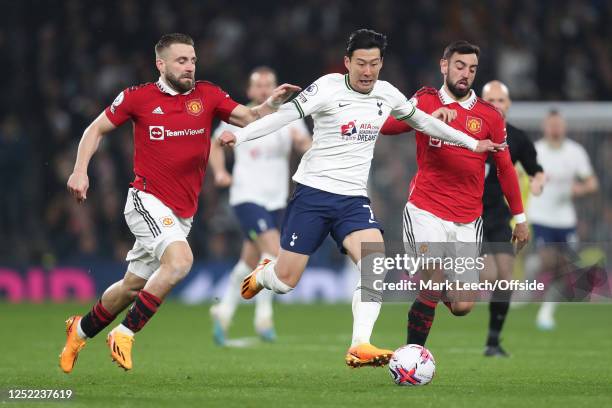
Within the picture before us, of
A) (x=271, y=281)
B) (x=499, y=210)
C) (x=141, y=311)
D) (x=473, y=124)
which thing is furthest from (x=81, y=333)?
(x=499, y=210)

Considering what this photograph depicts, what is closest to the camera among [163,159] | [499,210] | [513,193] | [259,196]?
[163,159]

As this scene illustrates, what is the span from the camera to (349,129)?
9266 millimetres

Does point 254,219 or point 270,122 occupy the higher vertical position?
point 270,122

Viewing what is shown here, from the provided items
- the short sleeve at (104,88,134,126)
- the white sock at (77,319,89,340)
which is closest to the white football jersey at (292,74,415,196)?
the short sleeve at (104,88,134,126)

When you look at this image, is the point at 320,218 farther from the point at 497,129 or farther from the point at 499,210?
the point at 499,210

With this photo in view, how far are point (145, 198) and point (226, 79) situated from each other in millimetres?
11323

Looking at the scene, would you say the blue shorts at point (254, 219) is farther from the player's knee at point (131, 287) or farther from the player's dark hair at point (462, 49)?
the player's dark hair at point (462, 49)

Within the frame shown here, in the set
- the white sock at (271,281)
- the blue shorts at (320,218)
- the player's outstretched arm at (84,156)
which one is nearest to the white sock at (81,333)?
the player's outstretched arm at (84,156)

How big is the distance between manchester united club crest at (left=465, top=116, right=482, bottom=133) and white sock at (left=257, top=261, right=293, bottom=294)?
6.09 feet

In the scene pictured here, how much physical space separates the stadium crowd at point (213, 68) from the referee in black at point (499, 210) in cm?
811

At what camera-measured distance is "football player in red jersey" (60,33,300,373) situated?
9203 millimetres

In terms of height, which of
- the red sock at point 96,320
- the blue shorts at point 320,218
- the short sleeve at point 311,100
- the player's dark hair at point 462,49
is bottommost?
the red sock at point 96,320

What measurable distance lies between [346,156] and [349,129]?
0.21 m

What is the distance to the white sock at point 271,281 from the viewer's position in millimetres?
9570
